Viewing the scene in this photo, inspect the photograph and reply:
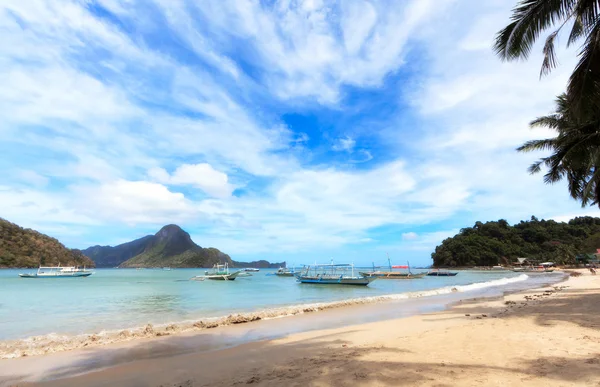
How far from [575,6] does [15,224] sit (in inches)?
5323

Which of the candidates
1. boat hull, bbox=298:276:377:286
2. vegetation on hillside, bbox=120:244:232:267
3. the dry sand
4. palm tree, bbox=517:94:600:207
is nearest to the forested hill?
boat hull, bbox=298:276:377:286

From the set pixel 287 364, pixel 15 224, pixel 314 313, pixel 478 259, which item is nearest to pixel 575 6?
pixel 287 364

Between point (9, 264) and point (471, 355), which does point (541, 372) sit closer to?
A: point (471, 355)

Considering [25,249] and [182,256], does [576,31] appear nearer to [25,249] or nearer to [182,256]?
[25,249]

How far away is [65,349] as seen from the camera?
30.4 feet

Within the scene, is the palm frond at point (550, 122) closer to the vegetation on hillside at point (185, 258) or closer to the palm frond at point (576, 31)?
the palm frond at point (576, 31)

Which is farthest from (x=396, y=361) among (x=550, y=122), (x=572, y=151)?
(x=550, y=122)

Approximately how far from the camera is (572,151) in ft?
48.2

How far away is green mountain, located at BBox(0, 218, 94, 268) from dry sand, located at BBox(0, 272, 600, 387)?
373 ft

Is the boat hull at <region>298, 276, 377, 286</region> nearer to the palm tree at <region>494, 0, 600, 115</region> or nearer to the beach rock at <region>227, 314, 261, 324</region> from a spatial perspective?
the beach rock at <region>227, 314, 261, 324</region>

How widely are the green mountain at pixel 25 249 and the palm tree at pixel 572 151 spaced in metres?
119

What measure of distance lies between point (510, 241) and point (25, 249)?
15102 cm

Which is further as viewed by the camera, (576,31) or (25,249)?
(25,249)

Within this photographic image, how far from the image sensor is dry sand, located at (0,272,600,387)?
16.2 ft
